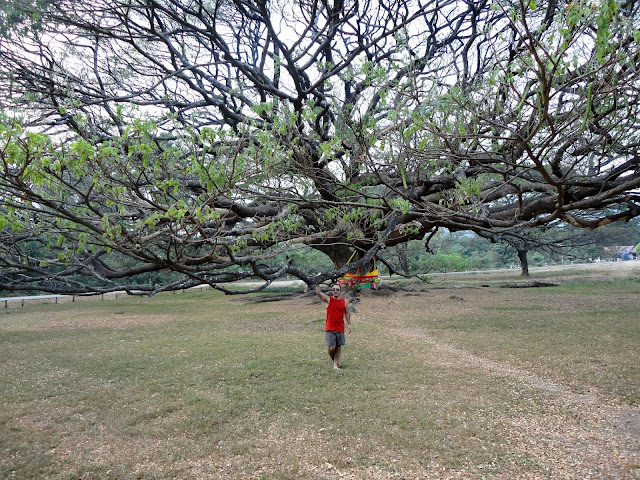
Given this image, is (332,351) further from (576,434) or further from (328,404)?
(576,434)

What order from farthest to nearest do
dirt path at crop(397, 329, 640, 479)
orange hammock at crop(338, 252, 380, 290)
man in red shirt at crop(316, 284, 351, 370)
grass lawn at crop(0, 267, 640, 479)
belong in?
orange hammock at crop(338, 252, 380, 290)
man in red shirt at crop(316, 284, 351, 370)
grass lawn at crop(0, 267, 640, 479)
dirt path at crop(397, 329, 640, 479)

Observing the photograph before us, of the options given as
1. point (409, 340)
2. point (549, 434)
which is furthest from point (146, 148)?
point (409, 340)

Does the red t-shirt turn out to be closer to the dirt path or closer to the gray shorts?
the gray shorts

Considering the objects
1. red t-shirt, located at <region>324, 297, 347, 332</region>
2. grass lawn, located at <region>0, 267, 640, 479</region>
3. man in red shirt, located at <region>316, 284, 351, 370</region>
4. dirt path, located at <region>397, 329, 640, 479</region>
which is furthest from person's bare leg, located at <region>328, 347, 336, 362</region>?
dirt path, located at <region>397, 329, 640, 479</region>

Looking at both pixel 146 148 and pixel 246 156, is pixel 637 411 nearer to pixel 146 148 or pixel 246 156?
pixel 246 156

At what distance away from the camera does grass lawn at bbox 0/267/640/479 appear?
3.47m

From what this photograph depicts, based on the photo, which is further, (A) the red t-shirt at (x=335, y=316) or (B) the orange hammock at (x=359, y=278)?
(B) the orange hammock at (x=359, y=278)

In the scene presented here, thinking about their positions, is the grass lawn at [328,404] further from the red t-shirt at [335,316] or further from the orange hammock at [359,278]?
the orange hammock at [359,278]

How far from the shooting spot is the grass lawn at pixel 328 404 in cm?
347

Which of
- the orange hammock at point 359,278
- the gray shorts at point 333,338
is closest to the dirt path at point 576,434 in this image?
the gray shorts at point 333,338

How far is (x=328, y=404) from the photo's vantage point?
15.6ft

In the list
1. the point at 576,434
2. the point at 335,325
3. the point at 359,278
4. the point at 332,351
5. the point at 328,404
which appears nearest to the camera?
the point at 576,434

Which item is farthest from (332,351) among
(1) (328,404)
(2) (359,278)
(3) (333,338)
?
(2) (359,278)

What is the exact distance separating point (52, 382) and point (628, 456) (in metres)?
6.86
